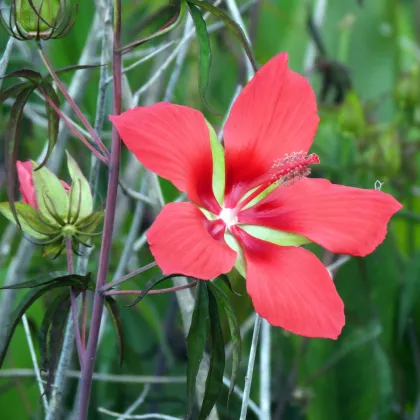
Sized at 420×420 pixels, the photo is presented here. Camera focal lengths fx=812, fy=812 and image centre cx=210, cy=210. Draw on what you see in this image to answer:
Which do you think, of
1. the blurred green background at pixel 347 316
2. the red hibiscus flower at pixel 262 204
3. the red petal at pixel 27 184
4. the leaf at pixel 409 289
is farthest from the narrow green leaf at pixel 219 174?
the leaf at pixel 409 289

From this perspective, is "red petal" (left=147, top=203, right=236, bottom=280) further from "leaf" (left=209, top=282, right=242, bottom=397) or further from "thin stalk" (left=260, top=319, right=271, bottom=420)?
"thin stalk" (left=260, top=319, right=271, bottom=420)

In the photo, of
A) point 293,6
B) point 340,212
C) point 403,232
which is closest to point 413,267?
point 403,232

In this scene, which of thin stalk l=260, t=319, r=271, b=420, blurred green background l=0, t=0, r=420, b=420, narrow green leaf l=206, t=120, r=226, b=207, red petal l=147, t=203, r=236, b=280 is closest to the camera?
red petal l=147, t=203, r=236, b=280

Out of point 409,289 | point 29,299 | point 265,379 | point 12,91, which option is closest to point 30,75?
point 12,91

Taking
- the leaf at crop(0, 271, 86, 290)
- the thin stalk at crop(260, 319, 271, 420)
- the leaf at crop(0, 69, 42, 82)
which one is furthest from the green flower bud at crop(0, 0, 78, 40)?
the thin stalk at crop(260, 319, 271, 420)

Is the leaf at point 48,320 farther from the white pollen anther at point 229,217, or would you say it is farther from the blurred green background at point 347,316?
the blurred green background at point 347,316

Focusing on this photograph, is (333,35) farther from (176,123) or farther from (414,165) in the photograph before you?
(176,123)
